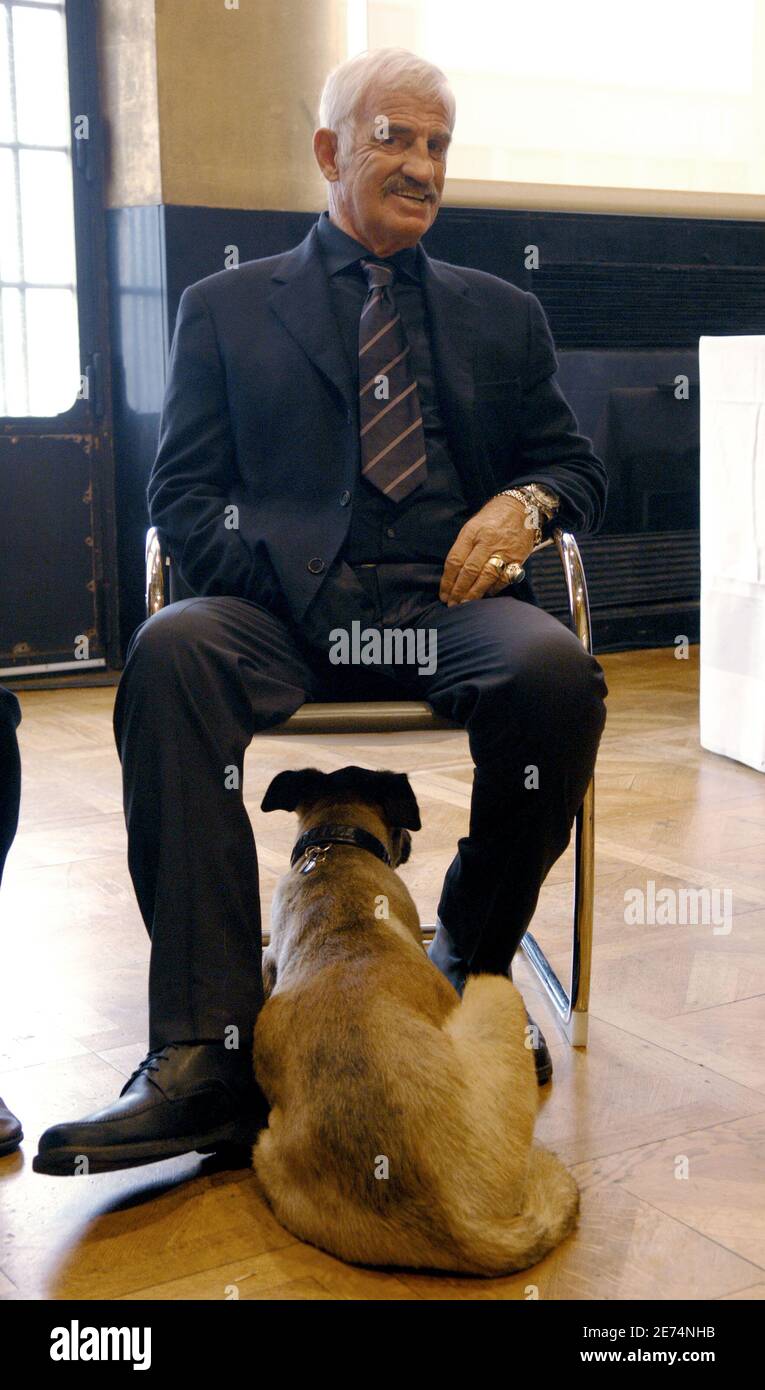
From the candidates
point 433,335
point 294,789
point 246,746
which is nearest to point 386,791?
point 294,789

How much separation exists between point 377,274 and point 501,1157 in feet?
4.49

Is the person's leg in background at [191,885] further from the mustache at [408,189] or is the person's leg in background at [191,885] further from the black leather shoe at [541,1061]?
the mustache at [408,189]

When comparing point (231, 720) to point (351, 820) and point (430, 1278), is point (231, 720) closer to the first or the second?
point (351, 820)

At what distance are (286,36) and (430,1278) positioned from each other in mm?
3986

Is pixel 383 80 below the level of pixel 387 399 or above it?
above

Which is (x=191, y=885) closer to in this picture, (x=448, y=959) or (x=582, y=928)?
(x=448, y=959)

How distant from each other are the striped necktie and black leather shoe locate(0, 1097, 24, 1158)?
0.99m

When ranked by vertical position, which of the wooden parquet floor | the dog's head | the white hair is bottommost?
the wooden parquet floor

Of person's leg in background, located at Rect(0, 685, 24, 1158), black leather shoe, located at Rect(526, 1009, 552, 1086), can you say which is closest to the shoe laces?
person's leg in background, located at Rect(0, 685, 24, 1158)

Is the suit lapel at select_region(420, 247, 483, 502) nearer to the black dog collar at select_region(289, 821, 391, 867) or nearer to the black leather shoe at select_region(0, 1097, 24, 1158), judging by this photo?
the black dog collar at select_region(289, 821, 391, 867)

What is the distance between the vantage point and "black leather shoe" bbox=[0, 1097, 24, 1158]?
1.77m

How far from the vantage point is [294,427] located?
217 centimetres

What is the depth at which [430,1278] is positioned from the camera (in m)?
1.48
